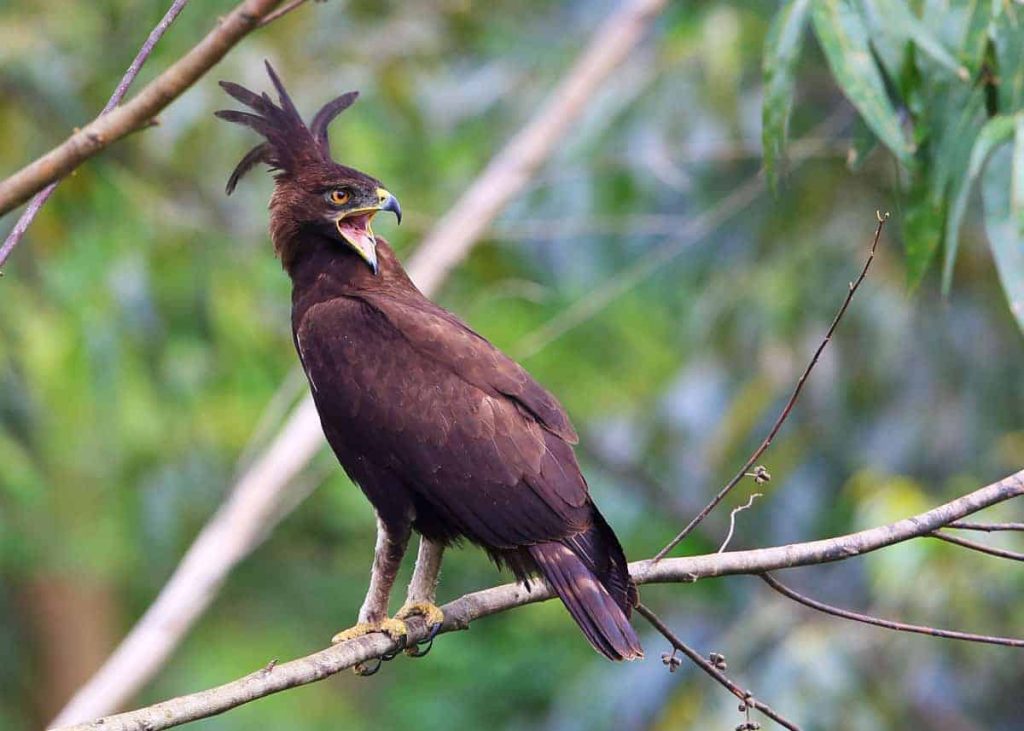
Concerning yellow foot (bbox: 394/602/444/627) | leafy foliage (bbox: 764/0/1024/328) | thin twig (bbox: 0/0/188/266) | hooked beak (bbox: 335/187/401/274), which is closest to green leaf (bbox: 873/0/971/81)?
leafy foliage (bbox: 764/0/1024/328)

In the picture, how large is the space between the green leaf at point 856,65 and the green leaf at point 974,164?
0.52 feet

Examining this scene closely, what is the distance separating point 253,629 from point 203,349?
5238mm

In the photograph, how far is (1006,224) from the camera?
148 inches

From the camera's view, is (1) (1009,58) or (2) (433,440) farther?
(1) (1009,58)

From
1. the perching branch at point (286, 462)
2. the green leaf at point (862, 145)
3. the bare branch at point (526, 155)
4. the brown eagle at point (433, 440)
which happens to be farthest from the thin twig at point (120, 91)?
the bare branch at point (526, 155)

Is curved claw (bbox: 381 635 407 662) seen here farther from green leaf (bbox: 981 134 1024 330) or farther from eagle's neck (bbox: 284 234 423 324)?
green leaf (bbox: 981 134 1024 330)

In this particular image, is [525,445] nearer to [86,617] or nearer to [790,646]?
[790,646]

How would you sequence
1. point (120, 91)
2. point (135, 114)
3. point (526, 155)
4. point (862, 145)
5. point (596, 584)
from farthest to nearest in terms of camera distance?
point (526, 155) → point (862, 145) → point (596, 584) → point (120, 91) → point (135, 114)

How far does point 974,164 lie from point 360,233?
5.05 ft

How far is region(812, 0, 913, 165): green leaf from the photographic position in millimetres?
3797

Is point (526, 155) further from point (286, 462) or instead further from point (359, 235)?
point (359, 235)

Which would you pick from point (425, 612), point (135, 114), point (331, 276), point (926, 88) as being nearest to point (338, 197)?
point (331, 276)

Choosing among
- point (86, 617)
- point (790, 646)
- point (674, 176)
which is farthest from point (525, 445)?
point (86, 617)

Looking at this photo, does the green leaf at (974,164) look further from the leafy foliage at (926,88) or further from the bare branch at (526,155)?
the bare branch at (526,155)
